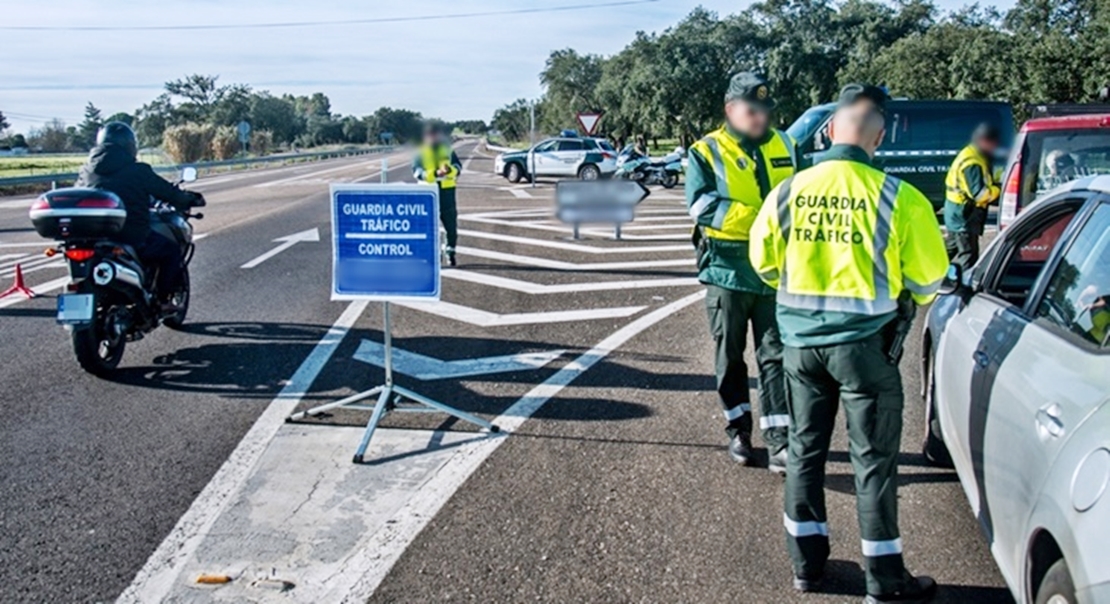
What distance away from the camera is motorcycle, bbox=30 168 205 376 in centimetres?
697

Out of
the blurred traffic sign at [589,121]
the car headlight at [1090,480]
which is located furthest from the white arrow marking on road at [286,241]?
the blurred traffic sign at [589,121]

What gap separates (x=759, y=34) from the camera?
4566 centimetres

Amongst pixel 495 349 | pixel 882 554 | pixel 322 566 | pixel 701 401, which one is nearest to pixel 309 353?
pixel 495 349

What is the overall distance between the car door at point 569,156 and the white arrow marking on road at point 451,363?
25.8 meters

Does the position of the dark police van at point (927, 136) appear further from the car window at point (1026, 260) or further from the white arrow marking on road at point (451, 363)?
the car window at point (1026, 260)

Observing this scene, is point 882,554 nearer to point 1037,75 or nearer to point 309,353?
point 309,353

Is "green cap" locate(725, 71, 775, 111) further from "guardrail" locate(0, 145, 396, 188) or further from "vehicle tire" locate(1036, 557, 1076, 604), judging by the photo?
"guardrail" locate(0, 145, 396, 188)

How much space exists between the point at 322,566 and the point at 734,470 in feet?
7.55

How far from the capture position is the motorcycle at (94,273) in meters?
6.97

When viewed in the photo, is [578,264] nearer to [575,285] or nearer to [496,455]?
[575,285]

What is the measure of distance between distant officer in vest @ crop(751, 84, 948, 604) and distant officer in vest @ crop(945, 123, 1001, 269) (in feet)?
22.2

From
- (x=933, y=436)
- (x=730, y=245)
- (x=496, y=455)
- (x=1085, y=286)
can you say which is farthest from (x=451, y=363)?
(x=1085, y=286)

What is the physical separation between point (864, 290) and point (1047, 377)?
2.38 ft

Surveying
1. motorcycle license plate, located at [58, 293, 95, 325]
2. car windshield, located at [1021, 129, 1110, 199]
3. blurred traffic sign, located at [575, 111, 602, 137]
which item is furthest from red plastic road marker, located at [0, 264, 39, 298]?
blurred traffic sign, located at [575, 111, 602, 137]
